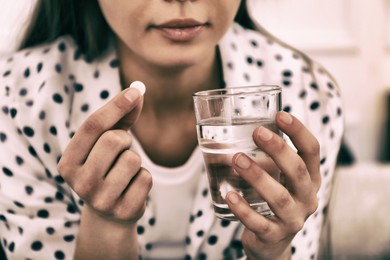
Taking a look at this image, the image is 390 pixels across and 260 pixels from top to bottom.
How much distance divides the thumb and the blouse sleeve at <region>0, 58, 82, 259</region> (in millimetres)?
427

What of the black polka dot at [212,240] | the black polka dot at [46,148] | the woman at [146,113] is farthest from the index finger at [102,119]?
the black polka dot at [212,240]

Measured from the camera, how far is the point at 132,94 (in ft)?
2.24

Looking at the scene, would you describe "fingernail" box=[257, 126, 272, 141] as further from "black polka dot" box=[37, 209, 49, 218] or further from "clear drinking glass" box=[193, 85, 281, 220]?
"black polka dot" box=[37, 209, 49, 218]

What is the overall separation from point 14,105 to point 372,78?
2.49m

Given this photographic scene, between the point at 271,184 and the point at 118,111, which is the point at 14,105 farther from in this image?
the point at 271,184

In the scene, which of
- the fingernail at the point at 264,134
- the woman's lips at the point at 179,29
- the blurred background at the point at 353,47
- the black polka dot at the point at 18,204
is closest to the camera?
the fingernail at the point at 264,134

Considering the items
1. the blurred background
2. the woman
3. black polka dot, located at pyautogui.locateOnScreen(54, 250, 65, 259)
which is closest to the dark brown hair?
the woman

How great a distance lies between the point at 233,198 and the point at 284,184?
0.39ft

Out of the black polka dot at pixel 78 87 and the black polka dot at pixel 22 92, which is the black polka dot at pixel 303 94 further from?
the black polka dot at pixel 22 92

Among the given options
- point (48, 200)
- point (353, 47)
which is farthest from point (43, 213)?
point (353, 47)

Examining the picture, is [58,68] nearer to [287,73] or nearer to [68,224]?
[68,224]

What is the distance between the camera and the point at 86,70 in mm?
1187

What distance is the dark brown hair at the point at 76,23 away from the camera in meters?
1.19

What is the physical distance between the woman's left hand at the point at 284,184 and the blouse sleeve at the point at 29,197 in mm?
480
